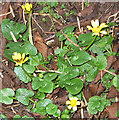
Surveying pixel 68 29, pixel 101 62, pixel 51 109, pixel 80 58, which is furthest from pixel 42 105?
pixel 68 29

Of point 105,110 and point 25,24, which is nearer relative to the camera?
point 105,110

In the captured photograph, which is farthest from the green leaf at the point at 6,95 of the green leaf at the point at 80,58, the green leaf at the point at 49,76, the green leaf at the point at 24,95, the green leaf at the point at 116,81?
the green leaf at the point at 116,81

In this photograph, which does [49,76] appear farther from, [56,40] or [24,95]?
[56,40]

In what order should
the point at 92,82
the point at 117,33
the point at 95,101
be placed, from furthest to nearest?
1. the point at 117,33
2. the point at 92,82
3. the point at 95,101

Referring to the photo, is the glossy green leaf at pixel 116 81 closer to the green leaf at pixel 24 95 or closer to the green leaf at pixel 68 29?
the green leaf at pixel 68 29

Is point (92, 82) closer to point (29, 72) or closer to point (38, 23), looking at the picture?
point (29, 72)

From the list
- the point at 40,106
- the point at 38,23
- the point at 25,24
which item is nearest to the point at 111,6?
the point at 38,23
